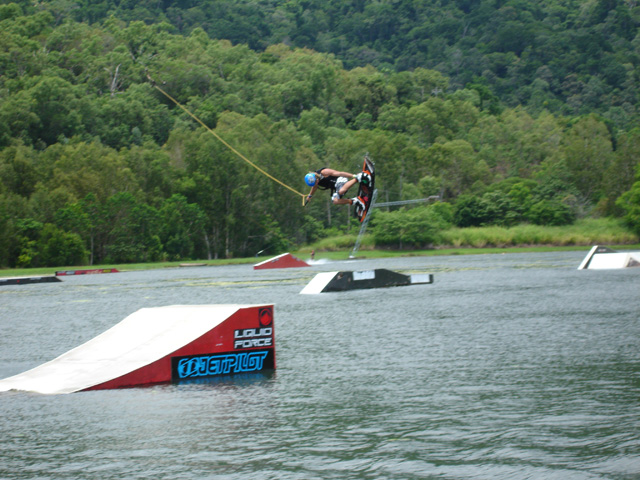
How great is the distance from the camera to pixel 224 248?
280ft

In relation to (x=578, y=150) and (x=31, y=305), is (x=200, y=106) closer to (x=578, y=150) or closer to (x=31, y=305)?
(x=578, y=150)

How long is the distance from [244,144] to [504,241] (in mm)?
31850

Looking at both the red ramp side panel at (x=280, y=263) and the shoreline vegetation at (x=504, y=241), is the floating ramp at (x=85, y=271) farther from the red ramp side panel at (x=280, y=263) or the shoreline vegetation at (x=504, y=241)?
the red ramp side panel at (x=280, y=263)

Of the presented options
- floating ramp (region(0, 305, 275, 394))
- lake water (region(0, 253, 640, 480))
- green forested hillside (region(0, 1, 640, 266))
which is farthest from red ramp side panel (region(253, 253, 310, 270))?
floating ramp (region(0, 305, 275, 394))

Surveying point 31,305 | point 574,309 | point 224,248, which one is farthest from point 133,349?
point 224,248

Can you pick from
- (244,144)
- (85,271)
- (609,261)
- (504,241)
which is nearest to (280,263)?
(85,271)

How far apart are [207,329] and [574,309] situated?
13970 millimetres

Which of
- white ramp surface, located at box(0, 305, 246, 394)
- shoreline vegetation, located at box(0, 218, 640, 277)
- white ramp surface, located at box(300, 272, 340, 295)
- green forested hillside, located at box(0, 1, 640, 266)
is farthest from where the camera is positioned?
shoreline vegetation, located at box(0, 218, 640, 277)

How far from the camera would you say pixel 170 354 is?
13.0 m

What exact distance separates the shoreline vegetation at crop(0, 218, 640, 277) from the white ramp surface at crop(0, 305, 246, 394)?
5832cm

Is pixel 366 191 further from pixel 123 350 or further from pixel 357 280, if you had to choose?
pixel 357 280

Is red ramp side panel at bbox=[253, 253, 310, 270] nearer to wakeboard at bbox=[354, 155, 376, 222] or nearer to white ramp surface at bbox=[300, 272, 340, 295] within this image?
white ramp surface at bbox=[300, 272, 340, 295]

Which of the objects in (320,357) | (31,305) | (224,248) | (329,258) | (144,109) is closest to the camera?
(320,357)

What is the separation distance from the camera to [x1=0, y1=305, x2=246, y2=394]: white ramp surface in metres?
12.8
